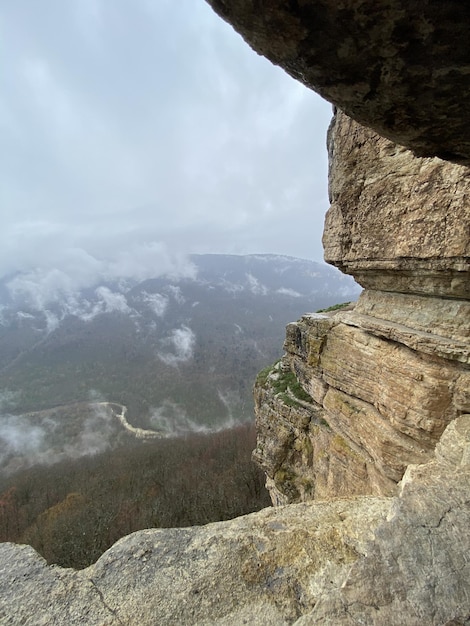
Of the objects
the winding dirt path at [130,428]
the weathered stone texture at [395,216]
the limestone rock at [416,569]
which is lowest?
the winding dirt path at [130,428]

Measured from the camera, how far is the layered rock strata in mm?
6301

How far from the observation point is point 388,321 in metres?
8.08

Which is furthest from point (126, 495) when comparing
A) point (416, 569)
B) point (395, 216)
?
point (395, 216)

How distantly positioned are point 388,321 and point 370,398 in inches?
84.8

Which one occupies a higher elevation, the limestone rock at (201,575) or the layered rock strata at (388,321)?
the layered rock strata at (388,321)

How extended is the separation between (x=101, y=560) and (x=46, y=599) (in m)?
0.69

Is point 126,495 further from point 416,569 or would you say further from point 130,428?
point 130,428

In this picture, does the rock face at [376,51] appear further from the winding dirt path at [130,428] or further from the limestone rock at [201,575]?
the winding dirt path at [130,428]

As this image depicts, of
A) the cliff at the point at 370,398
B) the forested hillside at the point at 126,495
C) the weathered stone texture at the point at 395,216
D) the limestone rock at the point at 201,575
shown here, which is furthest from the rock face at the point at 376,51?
the forested hillside at the point at 126,495

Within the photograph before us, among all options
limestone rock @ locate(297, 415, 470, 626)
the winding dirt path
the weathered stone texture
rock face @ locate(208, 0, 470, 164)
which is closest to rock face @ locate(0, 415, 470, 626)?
limestone rock @ locate(297, 415, 470, 626)

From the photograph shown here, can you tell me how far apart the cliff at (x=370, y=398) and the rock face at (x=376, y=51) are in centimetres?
1

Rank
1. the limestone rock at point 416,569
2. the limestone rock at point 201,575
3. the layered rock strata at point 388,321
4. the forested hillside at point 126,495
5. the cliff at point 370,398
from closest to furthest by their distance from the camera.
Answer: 1. the cliff at point 370,398
2. the limestone rock at point 416,569
3. the limestone rock at point 201,575
4. the layered rock strata at point 388,321
5. the forested hillside at point 126,495

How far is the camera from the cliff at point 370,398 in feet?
6.64

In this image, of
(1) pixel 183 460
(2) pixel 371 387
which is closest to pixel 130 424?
(1) pixel 183 460
